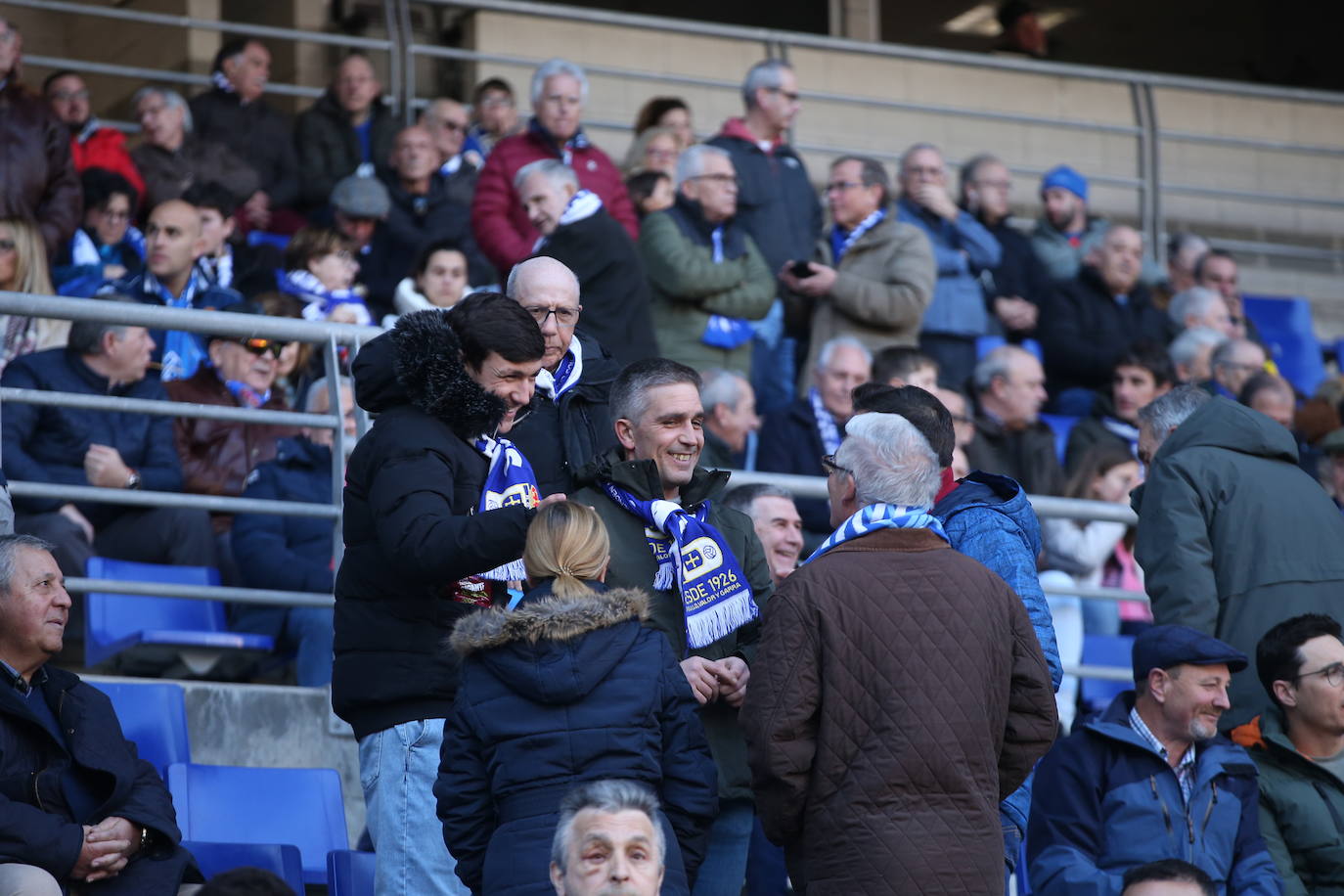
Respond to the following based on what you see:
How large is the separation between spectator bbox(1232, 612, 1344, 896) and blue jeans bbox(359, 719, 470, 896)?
8.23 ft

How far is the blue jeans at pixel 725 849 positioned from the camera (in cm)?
500

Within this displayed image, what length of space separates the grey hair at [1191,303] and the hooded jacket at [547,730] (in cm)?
704

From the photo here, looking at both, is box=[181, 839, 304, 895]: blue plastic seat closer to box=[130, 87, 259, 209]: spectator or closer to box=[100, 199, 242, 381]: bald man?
box=[100, 199, 242, 381]: bald man

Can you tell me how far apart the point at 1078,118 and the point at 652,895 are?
38.9ft

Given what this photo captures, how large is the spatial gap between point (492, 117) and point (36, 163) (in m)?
2.72

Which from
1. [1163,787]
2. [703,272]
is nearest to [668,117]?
[703,272]

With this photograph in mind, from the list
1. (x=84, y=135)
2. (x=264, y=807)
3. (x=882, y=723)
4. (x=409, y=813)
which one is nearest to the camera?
(x=882, y=723)

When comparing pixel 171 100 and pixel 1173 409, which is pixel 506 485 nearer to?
pixel 1173 409

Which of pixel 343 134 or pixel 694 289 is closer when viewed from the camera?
pixel 694 289

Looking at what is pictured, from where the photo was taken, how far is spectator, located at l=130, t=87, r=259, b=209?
10.5m

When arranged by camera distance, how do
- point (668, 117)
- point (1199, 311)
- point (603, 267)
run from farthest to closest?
point (1199, 311), point (668, 117), point (603, 267)

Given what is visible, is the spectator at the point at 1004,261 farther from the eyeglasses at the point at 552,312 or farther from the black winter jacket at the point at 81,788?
the black winter jacket at the point at 81,788

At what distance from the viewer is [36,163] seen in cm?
959

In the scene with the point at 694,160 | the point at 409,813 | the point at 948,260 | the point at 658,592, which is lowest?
the point at 409,813
